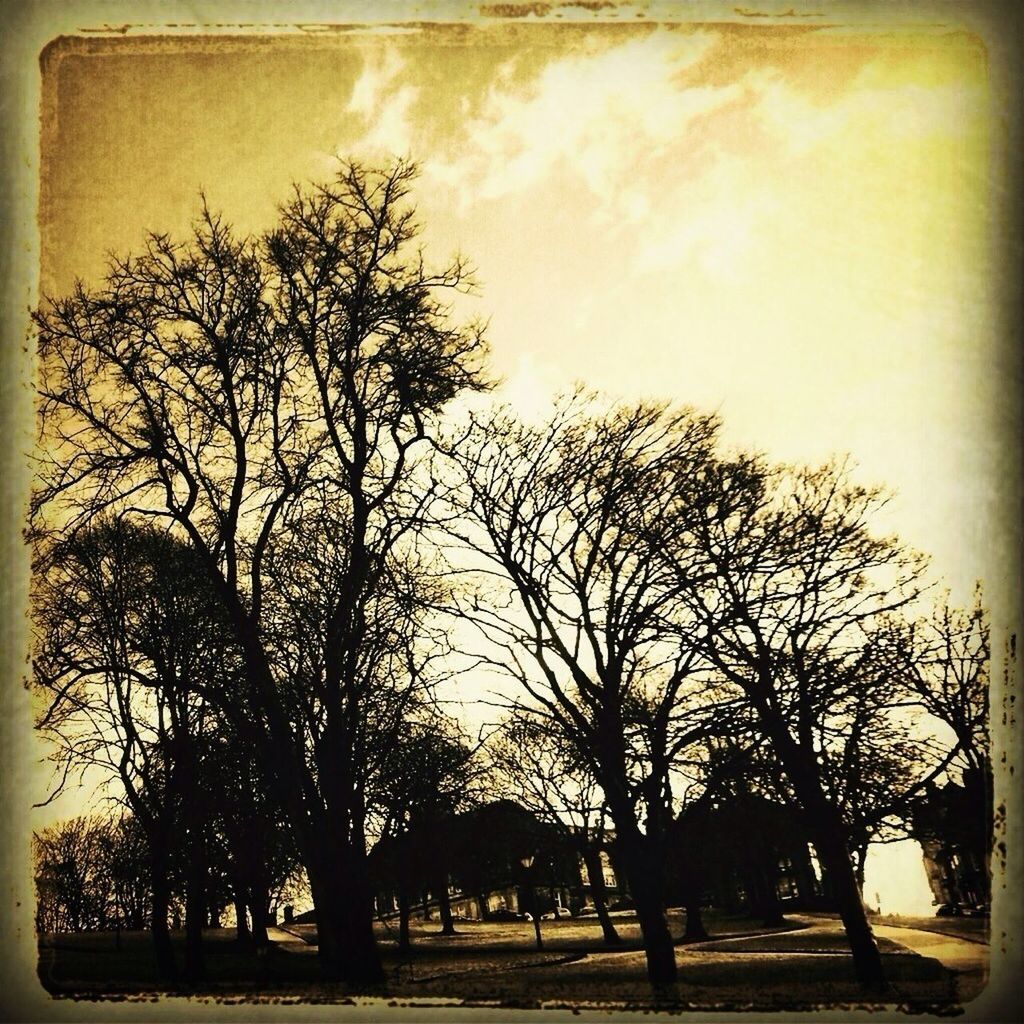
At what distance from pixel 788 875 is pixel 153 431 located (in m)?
2.84

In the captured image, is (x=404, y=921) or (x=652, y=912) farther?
(x=404, y=921)

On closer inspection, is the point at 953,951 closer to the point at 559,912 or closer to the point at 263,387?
the point at 559,912

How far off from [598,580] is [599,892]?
106cm

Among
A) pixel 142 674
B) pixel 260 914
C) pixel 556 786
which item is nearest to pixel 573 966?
pixel 556 786

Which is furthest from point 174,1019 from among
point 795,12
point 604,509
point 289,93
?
point 795,12

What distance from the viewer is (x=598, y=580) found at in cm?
323

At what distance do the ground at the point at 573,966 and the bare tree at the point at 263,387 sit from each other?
3.24ft

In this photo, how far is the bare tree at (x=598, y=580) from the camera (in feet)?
9.98

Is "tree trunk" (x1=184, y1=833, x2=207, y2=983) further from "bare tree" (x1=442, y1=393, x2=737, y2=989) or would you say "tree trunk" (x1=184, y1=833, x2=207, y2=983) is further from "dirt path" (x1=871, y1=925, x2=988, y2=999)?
"dirt path" (x1=871, y1=925, x2=988, y2=999)

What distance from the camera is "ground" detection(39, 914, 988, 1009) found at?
2.78m

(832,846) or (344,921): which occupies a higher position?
(832,846)

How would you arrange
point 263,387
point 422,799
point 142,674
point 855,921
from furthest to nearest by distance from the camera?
point 263,387 → point 142,674 → point 422,799 → point 855,921

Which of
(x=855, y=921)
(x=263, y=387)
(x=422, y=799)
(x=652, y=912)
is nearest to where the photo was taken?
(x=855, y=921)

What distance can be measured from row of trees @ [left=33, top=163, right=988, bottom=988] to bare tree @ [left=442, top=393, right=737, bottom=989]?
1 centimetres
